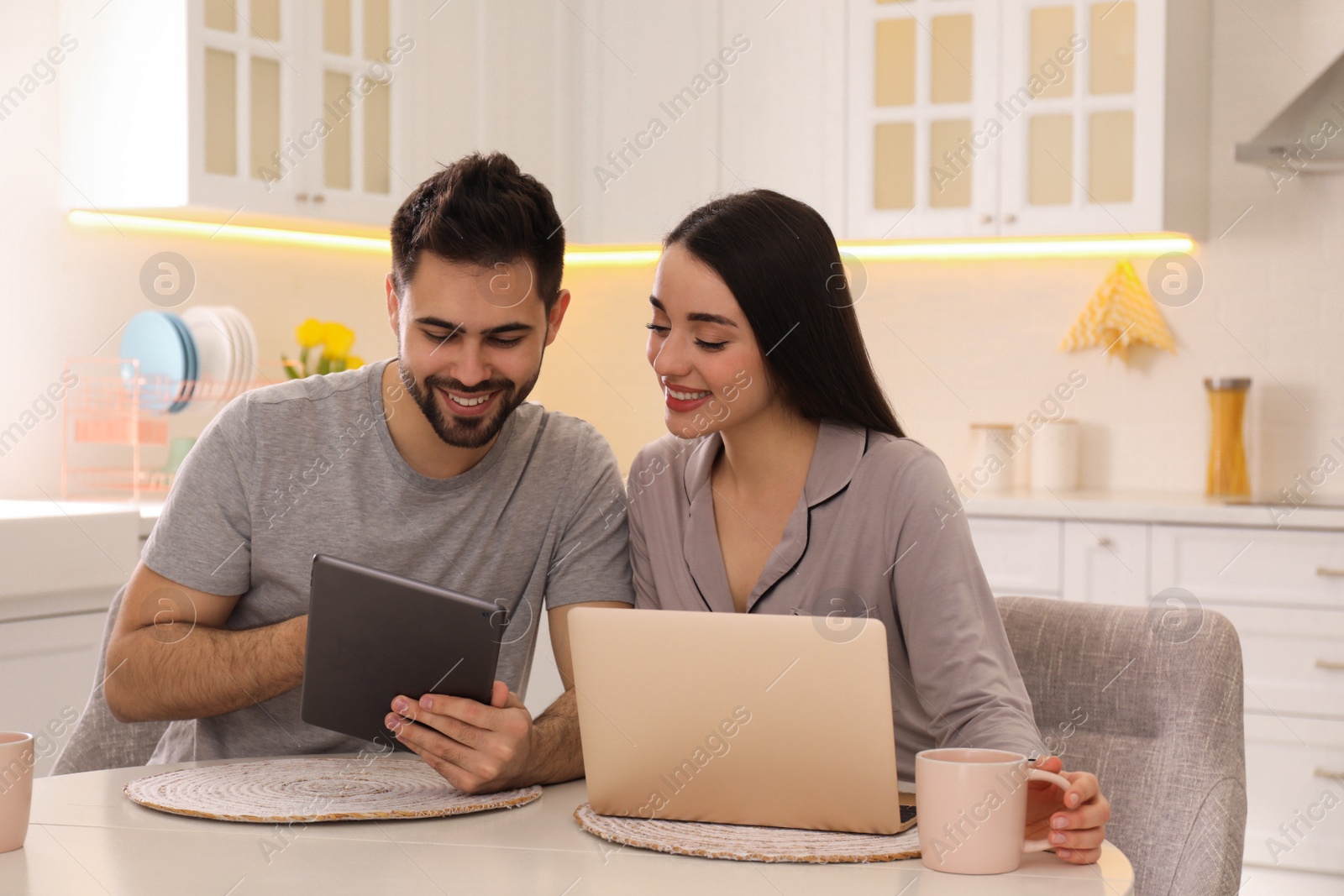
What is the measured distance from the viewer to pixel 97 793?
1.25 meters

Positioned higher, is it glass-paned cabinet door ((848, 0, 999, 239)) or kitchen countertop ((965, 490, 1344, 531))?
glass-paned cabinet door ((848, 0, 999, 239))

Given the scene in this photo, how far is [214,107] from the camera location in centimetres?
314

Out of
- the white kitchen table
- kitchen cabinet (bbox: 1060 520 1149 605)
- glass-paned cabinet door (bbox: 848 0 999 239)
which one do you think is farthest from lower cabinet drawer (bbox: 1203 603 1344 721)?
the white kitchen table

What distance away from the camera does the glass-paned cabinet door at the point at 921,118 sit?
3.62 m

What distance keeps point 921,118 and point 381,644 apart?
288cm

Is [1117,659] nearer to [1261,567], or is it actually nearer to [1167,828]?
[1167,828]

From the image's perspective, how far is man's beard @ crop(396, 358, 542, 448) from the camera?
1637mm

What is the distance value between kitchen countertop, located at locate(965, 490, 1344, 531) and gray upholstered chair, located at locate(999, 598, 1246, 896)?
5.72ft

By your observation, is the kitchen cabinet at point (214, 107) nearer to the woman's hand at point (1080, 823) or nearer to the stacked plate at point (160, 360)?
the stacked plate at point (160, 360)

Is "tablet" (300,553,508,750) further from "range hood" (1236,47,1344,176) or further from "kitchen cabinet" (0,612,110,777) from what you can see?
"range hood" (1236,47,1344,176)

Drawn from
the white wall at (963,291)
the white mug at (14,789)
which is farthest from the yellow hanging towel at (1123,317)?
the white mug at (14,789)

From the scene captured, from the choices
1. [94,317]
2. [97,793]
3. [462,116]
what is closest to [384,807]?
[97,793]

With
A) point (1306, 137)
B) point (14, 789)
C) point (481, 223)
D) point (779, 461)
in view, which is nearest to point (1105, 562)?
point (1306, 137)

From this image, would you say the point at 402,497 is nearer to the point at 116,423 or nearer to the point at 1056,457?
the point at 116,423
